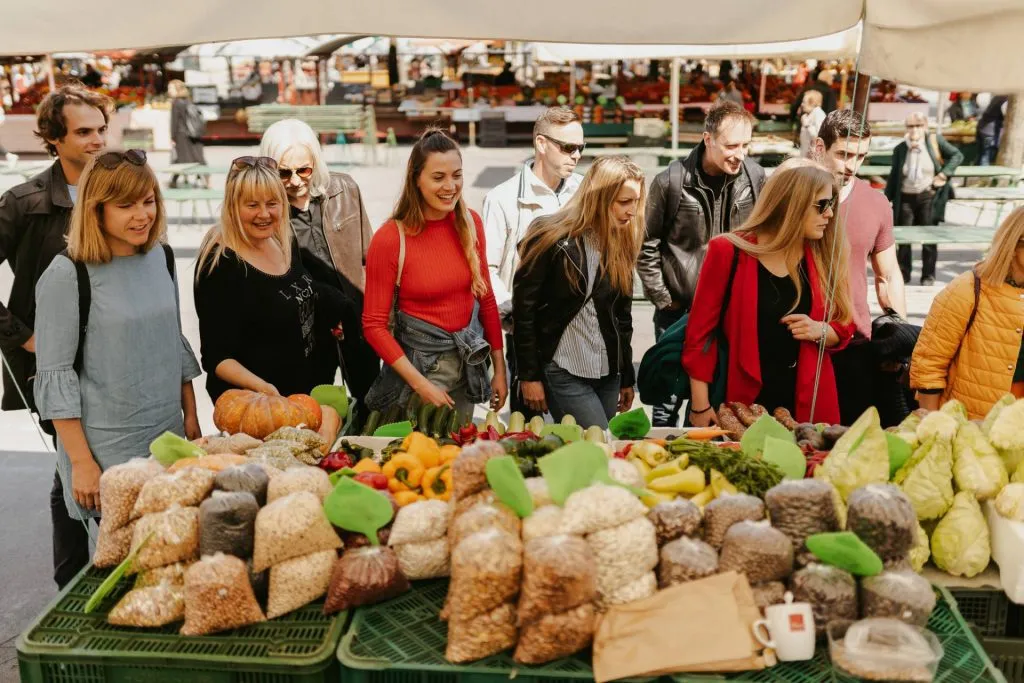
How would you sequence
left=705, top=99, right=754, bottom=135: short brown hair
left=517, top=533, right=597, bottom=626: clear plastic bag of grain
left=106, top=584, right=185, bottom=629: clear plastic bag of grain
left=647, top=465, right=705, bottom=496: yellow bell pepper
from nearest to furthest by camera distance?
left=517, top=533, right=597, bottom=626: clear plastic bag of grain → left=106, top=584, right=185, bottom=629: clear plastic bag of grain → left=647, top=465, right=705, bottom=496: yellow bell pepper → left=705, top=99, right=754, bottom=135: short brown hair

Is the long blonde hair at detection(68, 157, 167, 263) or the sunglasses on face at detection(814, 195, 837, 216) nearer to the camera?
the long blonde hair at detection(68, 157, 167, 263)

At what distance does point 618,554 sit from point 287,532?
2.69 ft

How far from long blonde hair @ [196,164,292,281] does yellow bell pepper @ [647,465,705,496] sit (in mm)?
1803

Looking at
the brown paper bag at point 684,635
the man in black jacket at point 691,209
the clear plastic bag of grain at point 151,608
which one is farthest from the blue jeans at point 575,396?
the clear plastic bag of grain at point 151,608

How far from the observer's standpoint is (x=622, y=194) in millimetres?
3723

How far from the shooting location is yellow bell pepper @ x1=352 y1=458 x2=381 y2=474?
9.23 feet

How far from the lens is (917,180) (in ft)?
29.8

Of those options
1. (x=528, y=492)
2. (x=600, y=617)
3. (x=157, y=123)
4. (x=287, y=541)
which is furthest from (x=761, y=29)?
(x=157, y=123)

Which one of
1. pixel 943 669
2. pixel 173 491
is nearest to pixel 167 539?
pixel 173 491

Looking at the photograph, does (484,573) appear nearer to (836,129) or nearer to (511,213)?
(511,213)

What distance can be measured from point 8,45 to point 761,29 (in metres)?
2.22

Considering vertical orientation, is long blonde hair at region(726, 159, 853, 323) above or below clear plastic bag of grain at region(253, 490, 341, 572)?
above

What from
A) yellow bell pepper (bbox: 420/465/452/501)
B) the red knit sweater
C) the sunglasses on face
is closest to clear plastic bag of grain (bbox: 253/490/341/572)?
yellow bell pepper (bbox: 420/465/452/501)

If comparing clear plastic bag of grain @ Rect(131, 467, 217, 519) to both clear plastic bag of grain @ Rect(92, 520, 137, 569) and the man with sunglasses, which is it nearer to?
clear plastic bag of grain @ Rect(92, 520, 137, 569)
